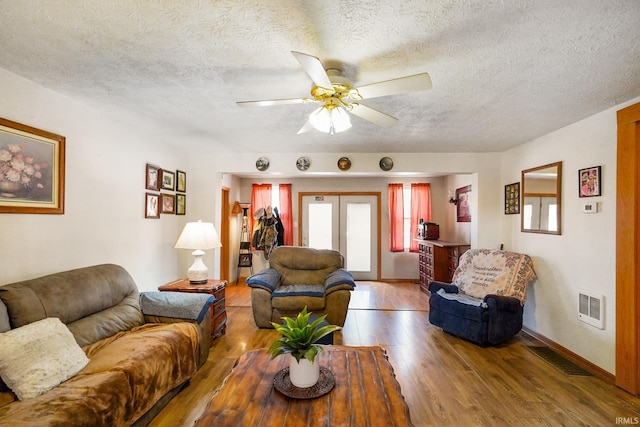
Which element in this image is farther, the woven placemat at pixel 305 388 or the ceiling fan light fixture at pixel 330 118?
the ceiling fan light fixture at pixel 330 118

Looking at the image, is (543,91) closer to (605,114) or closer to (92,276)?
(605,114)

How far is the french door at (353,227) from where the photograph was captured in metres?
6.05

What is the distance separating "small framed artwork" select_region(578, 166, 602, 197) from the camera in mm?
2578

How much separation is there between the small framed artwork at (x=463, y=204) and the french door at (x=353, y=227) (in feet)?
5.02

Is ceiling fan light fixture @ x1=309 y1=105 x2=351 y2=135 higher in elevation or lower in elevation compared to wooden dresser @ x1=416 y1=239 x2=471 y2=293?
higher

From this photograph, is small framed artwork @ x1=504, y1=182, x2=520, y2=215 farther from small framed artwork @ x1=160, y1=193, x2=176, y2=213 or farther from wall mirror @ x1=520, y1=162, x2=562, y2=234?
small framed artwork @ x1=160, y1=193, x2=176, y2=213

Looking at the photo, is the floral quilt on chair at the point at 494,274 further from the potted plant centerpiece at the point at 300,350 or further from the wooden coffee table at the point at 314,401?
the potted plant centerpiece at the point at 300,350

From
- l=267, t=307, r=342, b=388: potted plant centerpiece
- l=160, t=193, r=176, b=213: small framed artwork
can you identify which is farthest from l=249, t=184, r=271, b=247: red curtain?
l=267, t=307, r=342, b=388: potted plant centerpiece

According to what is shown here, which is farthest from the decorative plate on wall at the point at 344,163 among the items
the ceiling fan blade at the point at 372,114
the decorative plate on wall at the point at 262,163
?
the ceiling fan blade at the point at 372,114

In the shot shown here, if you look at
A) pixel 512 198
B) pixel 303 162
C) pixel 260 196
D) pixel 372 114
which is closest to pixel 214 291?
pixel 303 162

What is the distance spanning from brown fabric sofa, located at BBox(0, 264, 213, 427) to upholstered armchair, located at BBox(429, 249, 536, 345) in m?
2.57

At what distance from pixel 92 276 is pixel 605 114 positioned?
448cm

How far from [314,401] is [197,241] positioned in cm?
220

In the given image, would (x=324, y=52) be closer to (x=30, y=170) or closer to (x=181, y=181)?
(x=30, y=170)
